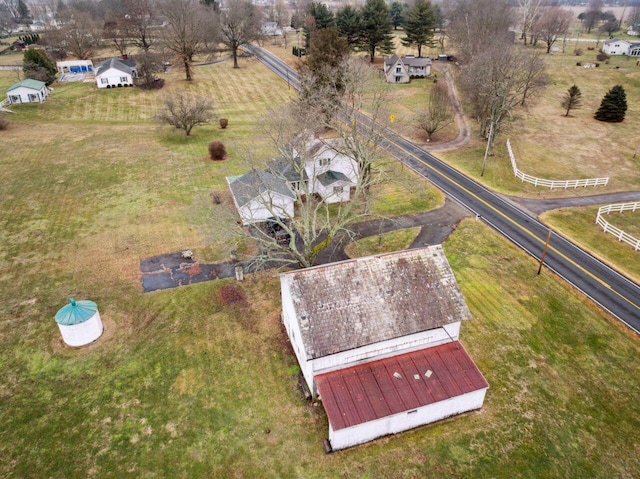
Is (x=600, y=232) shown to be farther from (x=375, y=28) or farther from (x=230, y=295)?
(x=375, y=28)

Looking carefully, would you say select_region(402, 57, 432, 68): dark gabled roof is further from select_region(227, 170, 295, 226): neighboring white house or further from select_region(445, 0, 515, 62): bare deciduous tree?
select_region(227, 170, 295, 226): neighboring white house

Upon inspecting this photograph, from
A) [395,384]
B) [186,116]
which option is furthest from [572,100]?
[395,384]

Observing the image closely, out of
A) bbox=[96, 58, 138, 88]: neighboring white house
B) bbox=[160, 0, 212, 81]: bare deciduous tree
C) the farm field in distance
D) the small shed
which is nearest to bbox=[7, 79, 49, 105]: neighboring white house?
bbox=[96, 58, 138, 88]: neighboring white house

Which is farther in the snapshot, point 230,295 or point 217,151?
point 217,151

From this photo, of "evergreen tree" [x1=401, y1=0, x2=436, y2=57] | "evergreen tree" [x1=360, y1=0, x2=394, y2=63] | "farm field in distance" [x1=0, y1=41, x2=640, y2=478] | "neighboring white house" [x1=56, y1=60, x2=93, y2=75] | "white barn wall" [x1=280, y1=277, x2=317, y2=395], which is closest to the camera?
"farm field in distance" [x1=0, y1=41, x2=640, y2=478]

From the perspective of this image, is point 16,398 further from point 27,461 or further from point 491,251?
point 491,251

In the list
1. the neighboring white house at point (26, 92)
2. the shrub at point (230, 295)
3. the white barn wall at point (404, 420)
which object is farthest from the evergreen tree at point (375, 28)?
the white barn wall at point (404, 420)

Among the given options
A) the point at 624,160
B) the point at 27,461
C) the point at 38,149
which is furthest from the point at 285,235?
the point at 624,160
